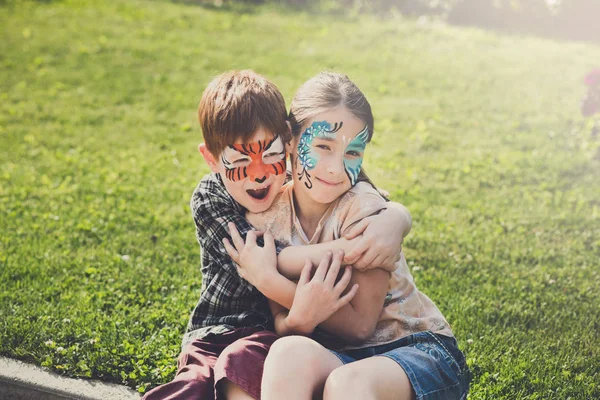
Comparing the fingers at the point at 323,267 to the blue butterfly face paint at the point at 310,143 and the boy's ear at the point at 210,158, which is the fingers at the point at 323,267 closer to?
the blue butterfly face paint at the point at 310,143

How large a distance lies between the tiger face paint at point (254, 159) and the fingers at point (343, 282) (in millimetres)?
580

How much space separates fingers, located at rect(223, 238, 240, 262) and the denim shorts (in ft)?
2.11

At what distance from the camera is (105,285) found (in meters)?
4.73

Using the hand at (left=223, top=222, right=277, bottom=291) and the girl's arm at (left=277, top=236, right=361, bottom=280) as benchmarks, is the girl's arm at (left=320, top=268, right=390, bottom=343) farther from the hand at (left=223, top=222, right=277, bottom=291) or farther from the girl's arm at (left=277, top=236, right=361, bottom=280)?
the hand at (left=223, top=222, right=277, bottom=291)

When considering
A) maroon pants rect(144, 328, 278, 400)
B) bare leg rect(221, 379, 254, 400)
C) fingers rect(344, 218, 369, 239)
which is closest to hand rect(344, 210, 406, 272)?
fingers rect(344, 218, 369, 239)

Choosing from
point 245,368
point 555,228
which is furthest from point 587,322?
point 245,368

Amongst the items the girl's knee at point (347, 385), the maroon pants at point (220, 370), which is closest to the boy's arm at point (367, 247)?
the maroon pants at point (220, 370)

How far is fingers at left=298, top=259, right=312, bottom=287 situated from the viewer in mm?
2980

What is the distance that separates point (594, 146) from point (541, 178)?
1.08 m

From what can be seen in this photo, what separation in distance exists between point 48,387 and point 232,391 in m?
1.31

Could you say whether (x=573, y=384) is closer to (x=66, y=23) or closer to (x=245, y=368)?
(x=245, y=368)

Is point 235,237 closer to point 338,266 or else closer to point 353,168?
point 338,266

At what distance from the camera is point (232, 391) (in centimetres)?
290

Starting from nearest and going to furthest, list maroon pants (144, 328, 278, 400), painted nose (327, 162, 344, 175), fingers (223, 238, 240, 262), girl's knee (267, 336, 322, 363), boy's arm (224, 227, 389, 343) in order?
girl's knee (267, 336, 322, 363) < maroon pants (144, 328, 278, 400) < boy's arm (224, 227, 389, 343) < painted nose (327, 162, 344, 175) < fingers (223, 238, 240, 262)
